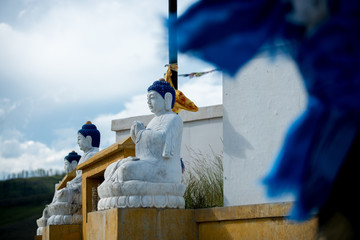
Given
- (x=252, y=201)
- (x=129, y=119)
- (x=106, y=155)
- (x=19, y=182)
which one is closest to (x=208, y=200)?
(x=252, y=201)

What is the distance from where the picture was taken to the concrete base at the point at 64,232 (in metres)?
8.67

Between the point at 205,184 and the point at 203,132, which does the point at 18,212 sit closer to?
the point at 203,132

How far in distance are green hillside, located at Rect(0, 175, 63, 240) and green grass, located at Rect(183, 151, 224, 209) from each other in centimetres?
828

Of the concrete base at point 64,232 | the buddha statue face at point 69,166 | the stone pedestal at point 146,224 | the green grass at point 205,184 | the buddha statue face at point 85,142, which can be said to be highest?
the buddha statue face at point 85,142

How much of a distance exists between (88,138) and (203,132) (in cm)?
208

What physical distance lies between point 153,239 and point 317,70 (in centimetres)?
415

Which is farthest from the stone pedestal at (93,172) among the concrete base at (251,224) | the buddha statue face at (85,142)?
the concrete base at (251,224)

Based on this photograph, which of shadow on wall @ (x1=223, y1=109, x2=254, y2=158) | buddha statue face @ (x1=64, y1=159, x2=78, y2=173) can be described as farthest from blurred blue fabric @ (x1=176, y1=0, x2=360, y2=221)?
buddha statue face @ (x1=64, y1=159, x2=78, y2=173)

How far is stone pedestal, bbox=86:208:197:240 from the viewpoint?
220 inches

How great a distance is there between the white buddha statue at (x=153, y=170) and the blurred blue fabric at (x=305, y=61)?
3.78 meters

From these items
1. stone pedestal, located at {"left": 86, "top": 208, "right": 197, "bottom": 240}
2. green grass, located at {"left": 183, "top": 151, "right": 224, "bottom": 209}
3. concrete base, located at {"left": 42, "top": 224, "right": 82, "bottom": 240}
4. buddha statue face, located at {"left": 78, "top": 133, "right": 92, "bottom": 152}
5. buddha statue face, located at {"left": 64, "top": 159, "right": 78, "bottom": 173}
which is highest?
buddha statue face, located at {"left": 78, "top": 133, "right": 92, "bottom": 152}

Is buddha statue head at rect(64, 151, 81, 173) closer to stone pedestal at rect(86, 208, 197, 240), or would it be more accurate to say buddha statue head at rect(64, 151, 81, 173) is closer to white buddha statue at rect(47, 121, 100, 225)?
white buddha statue at rect(47, 121, 100, 225)

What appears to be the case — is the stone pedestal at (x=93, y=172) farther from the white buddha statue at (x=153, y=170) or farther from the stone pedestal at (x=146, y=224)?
the stone pedestal at (x=146, y=224)

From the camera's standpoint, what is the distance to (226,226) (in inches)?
225
